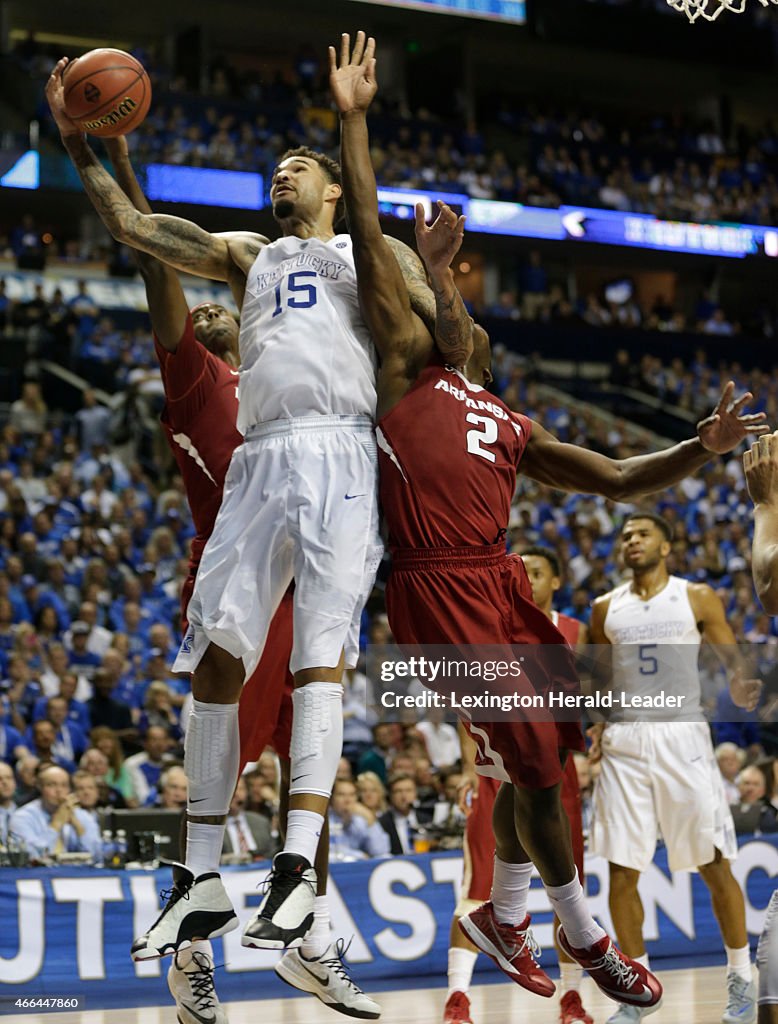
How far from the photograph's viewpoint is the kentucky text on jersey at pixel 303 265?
4.88 m

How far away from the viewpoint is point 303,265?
4.88 metres

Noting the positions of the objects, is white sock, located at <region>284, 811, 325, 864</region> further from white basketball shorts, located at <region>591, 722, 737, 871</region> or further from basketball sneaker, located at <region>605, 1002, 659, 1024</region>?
white basketball shorts, located at <region>591, 722, 737, 871</region>

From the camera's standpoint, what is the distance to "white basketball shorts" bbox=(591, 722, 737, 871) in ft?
25.4

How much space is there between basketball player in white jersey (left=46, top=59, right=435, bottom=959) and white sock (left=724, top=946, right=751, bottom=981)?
3.96 meters

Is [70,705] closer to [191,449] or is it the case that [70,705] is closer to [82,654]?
[82,654]

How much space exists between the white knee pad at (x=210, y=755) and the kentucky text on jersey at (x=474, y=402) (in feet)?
4.56

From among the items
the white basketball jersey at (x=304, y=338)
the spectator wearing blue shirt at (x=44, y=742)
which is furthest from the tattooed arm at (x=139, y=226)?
the spectator wearing blue shirt at (x=44, y=742)

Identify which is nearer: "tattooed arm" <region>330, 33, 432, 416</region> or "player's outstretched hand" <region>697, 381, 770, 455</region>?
"tattooed arm" <region>330, 33, 432, 416</region>

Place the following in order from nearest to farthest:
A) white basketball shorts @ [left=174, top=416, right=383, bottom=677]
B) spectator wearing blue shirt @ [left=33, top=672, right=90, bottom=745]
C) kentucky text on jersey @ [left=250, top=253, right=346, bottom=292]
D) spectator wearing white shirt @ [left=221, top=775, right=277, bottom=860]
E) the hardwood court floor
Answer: white basketball shorts @ [left=174, top=416, right=383, bottom=677]
kentucky text on jersey @ [left=250, top=253, right=346, bottom=292]
the hardwood court floor
spectator wearing white shirt @ [left=221, top=775, right=277, bottom=860]
spectator wearing blue shirt @ [left=33, top=672, right=90, bottom=745]

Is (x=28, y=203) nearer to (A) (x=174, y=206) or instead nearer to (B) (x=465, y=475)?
(A) (x=174, y=206)

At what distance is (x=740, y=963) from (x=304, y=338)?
4.71m

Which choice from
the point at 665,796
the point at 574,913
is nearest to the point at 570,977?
the point at 665,796

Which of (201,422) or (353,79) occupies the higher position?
(353,79)

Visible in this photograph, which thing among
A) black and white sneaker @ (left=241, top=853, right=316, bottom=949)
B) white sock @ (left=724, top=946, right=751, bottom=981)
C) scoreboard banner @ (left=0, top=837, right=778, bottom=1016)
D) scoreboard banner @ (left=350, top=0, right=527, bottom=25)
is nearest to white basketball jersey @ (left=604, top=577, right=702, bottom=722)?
white sock @ (left=724, top=946, right=751, bottom=981)
